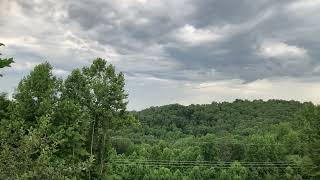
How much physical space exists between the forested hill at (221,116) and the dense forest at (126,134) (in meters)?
0.26

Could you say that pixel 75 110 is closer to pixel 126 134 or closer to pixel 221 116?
pixel 126 134

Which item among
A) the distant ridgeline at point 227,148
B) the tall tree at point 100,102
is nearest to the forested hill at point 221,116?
the distant ridgeline at point 227,148

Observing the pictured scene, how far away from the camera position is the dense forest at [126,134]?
46.6ft

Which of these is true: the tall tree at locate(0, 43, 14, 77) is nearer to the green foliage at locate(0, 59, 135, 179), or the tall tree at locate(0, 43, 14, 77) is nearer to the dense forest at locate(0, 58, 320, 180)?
the dense forest at locate(0, 58, 320, 180)

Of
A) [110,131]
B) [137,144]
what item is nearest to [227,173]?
[137,144]

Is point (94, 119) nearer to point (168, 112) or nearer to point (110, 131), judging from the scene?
point (110, 131)

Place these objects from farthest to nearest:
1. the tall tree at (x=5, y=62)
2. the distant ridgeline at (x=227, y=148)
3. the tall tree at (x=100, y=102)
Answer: the distant ridgeline at (x=227, y=148), the tall tree at (x=100, y=102), the tall tree at (x=5, y=62)

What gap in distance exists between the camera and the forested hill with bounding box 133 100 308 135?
390ft

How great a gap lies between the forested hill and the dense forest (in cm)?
26

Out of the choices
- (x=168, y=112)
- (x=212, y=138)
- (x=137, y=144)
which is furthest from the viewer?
(x=168, y=112)

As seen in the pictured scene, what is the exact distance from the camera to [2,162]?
1285 cm

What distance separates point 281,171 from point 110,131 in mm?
53584

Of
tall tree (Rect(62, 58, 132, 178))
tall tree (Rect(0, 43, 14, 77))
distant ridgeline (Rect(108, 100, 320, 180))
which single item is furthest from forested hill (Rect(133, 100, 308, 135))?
tall tree (Rect(0, 43, 14, 77))

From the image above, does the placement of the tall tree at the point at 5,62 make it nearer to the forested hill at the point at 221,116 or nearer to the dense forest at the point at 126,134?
the dense forest at the point at 126,134
